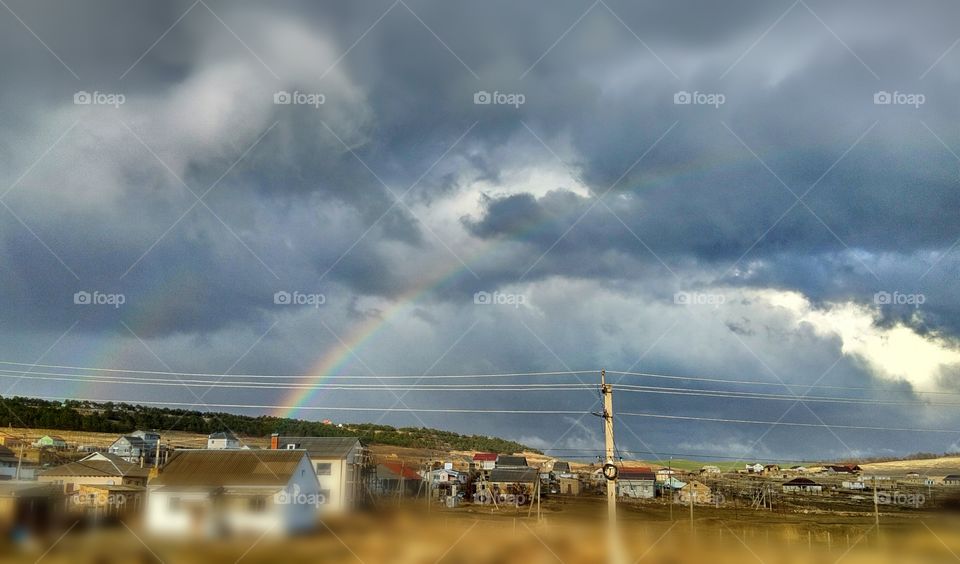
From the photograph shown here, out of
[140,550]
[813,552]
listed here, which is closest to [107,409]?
[140,550]

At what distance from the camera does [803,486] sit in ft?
226

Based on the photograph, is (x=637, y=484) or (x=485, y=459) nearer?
(x=637, y=484)

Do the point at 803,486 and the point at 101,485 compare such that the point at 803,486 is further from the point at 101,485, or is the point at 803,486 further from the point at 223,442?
the point at 101,485

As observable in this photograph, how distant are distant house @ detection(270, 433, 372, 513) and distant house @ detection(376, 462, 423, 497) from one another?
3827 millimetres

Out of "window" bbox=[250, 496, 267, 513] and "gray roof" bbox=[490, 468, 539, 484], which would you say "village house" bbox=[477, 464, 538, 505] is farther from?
"window" bbox=[250, 496, 267, 513]

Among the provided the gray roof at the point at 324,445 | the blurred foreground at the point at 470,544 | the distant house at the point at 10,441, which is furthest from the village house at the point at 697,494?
the distant house at the point at 10,441

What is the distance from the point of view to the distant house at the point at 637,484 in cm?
6713

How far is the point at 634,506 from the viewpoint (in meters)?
53.6

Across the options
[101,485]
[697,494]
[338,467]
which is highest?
[338,467]

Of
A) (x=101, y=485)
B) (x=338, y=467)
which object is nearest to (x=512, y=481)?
(x=338, y=467)

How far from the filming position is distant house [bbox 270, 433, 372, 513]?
35.9m

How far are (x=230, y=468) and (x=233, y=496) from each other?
2.89 m

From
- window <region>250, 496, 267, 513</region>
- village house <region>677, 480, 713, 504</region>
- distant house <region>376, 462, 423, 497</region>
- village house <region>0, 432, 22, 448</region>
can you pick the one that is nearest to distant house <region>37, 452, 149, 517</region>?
window <region>250, 496, 267, 513</region>

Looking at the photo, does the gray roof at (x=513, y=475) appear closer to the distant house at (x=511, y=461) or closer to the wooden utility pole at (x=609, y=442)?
the distant house at (x=511, y=461)
